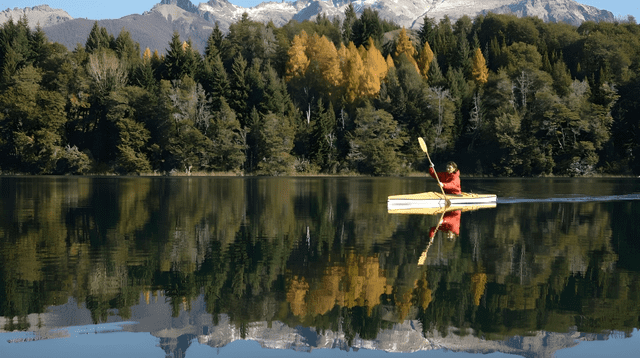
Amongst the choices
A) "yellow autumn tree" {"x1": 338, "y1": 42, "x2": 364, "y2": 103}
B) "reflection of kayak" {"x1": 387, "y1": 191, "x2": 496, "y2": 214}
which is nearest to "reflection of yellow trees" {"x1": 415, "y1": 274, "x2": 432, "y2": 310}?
"reflection of kayak" {"x1": 387, "y1": 191, "x2": 496, "y2": 214}

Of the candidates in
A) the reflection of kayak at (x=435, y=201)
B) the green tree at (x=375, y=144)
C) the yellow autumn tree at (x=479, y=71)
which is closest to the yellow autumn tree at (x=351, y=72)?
the green tree at (x=375, y=144)

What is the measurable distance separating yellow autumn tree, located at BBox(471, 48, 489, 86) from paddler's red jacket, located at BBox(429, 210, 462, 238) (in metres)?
80.7

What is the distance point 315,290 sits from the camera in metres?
11.5

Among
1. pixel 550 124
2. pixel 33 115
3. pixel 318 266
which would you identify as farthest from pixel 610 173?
pixel 318 266

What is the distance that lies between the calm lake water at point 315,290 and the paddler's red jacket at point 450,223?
263 millimetres

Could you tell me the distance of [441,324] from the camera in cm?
947

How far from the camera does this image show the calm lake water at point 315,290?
8.81 meters

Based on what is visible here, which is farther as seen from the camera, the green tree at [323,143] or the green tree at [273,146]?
the green tree at [323,143]

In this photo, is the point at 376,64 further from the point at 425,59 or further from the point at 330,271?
the point at 330,271

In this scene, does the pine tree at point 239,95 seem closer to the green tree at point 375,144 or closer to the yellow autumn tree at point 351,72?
the yellow autumn tree at point 351,72

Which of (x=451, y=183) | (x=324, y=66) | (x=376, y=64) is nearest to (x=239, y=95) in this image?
(x=324, y=66)

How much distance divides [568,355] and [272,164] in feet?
269

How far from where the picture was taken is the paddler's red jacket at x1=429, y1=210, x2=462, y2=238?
2065 cm

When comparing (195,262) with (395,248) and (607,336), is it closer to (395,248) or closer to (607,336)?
(395,248)
